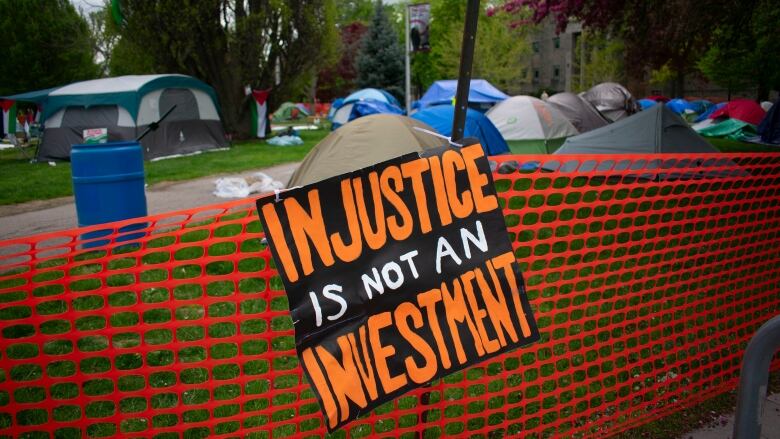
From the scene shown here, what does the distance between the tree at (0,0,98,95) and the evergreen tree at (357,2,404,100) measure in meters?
19.1

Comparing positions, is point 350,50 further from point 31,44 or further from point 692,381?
point 692,381

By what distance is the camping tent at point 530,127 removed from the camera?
12.1 meters

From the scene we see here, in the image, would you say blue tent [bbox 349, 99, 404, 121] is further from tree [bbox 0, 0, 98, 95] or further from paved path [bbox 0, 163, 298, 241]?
tree [bbox 0, 0, 98, 95]

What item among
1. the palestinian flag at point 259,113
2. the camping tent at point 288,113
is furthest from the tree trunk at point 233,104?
the camping tent at point 288,113

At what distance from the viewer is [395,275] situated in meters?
2.09

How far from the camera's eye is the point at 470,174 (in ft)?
7.39

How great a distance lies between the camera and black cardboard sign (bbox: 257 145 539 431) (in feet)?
6.45

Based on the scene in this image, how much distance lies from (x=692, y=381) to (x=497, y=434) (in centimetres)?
144

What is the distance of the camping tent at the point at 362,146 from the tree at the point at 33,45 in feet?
111

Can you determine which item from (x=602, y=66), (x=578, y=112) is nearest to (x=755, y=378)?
(x=578, y=112)

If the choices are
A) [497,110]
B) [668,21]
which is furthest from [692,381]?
[497,110]

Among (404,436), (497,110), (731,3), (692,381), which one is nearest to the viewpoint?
(404,436)

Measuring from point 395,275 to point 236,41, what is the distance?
65.2 feet

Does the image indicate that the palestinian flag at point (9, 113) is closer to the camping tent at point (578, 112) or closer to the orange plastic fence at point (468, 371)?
the orange plastic fence at point (468, 371)
